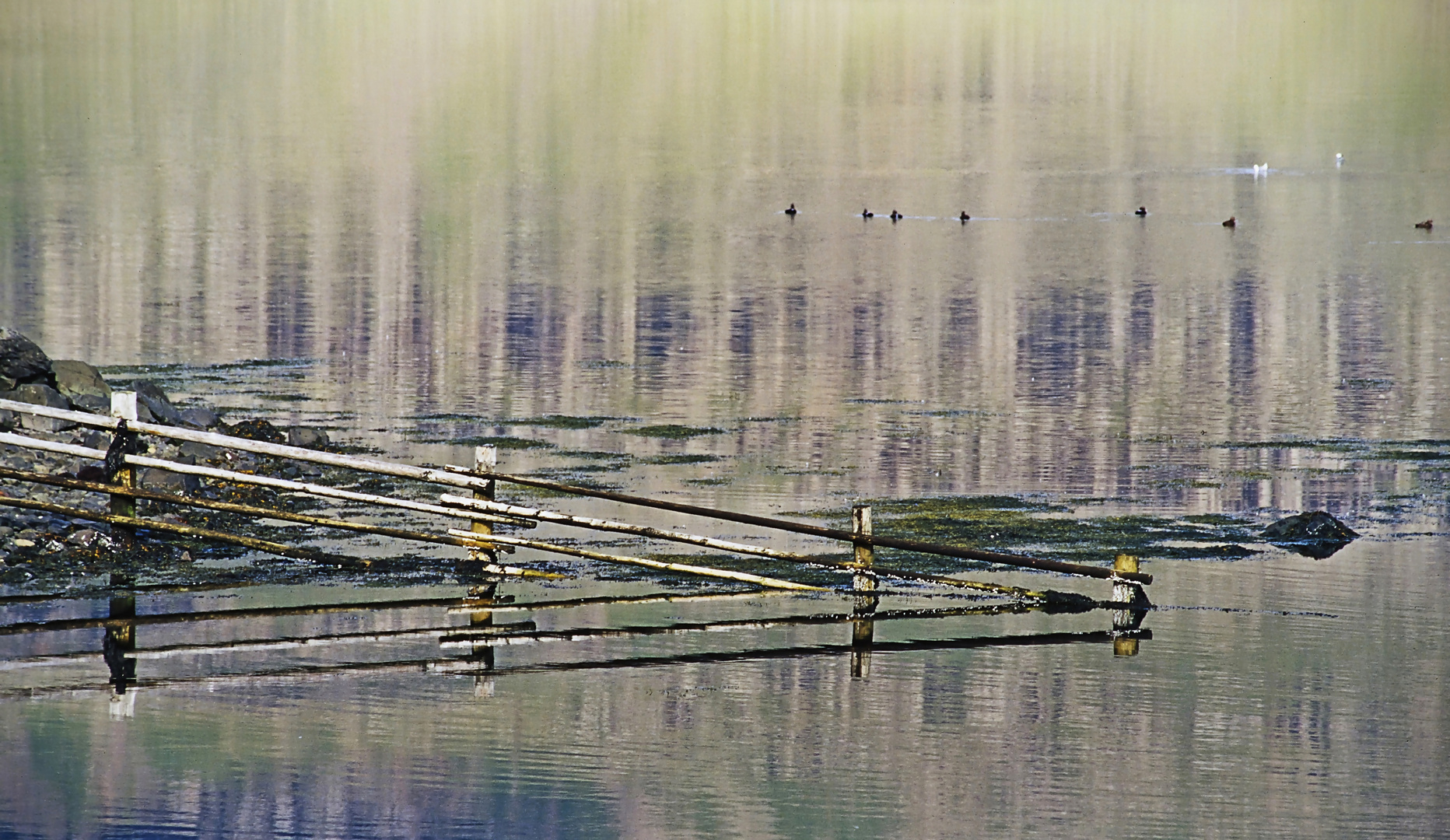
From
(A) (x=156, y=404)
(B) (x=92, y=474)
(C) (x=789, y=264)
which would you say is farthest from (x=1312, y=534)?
(C) (x=789, y=264)

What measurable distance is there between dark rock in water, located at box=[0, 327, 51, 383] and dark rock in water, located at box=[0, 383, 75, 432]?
0.13 m

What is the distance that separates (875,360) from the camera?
1348 inches

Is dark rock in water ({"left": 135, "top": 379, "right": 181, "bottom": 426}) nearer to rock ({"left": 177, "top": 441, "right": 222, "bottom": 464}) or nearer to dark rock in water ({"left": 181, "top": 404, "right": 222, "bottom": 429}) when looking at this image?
dark rock in water ({"left": 181, "top": 404, "right": 222, "bottom": 429})

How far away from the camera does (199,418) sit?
934 inches

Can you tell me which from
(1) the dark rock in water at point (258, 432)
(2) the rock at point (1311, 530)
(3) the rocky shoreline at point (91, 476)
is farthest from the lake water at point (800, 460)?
(1) the dark rock in water at point (258, 432)

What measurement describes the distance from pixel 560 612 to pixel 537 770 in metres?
4.09

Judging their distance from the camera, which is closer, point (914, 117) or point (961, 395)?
point (961, 395)

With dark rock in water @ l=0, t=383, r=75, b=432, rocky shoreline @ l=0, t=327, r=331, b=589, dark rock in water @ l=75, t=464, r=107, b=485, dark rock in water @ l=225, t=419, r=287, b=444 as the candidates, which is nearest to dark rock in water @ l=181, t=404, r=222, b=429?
rocky shoreline @ l=0, t=327, r=331, b=589

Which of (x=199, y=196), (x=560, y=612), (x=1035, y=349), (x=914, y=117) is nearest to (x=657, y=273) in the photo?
(x=1035, y=349)

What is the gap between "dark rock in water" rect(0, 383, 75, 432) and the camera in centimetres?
2109

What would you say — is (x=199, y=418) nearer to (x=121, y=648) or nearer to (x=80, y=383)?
(x=80, y=383)

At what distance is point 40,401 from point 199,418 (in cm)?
231

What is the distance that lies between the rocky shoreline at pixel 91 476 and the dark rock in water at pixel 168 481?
11 millimetres

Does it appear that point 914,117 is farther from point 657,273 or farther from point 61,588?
point 61,588
